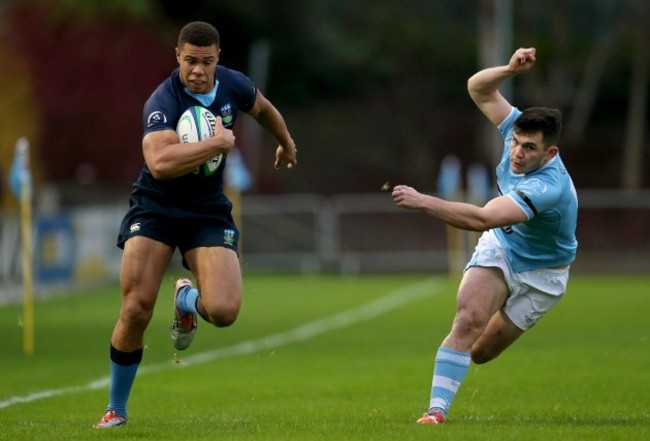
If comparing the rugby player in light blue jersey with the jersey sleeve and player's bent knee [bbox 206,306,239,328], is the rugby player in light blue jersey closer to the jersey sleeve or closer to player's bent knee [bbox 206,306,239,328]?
player's bent knee [bbox 206,306,239,328]

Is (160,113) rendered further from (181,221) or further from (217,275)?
(217,275)

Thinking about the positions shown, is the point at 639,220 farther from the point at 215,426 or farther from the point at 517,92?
the point at 215,426

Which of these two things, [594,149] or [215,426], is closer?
[215,426]

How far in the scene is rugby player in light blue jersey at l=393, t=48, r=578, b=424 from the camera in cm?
966

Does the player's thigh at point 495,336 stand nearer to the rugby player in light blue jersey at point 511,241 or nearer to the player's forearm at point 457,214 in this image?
the rugby player in light blue jersey at point 511,241

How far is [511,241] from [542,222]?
274 mm

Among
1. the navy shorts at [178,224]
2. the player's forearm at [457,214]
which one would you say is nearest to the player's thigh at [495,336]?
the player's forearm at [457,214]

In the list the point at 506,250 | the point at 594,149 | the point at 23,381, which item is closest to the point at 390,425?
the point at 506,250

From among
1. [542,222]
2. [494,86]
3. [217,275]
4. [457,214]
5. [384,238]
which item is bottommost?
[384,238]

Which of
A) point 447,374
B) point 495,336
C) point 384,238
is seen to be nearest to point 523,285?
point 495,336

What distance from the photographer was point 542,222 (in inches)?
396

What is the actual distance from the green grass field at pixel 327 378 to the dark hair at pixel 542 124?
6.25ft

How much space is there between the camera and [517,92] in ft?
187

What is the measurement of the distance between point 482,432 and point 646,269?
33421mm
